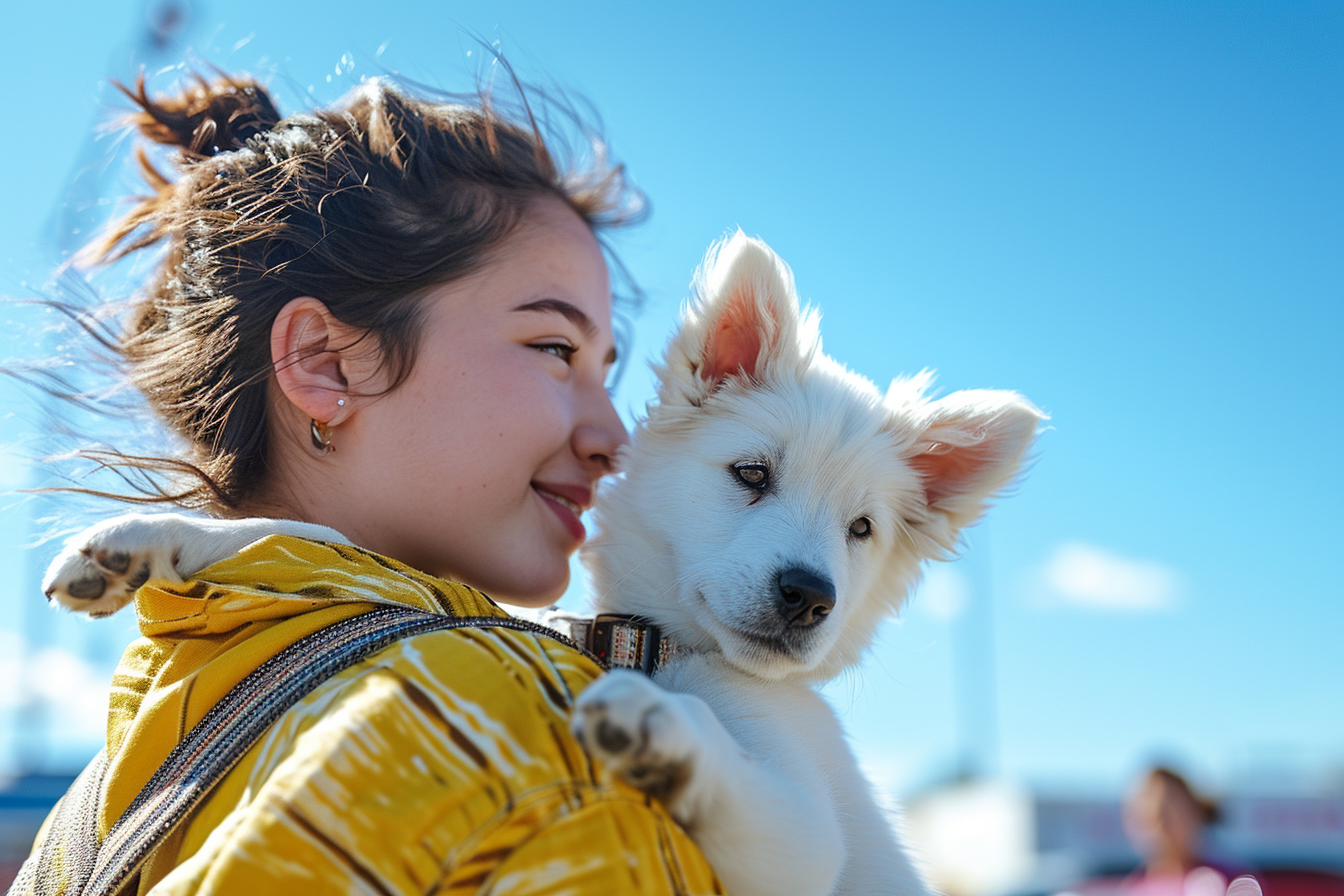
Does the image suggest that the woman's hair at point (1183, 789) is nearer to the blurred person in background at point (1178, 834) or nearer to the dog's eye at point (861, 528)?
the blurred person in background at point (1178, 834)

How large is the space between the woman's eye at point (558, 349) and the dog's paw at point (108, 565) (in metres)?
0.86

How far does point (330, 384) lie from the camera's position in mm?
2150

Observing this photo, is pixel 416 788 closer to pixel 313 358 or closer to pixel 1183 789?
pixel 313 358

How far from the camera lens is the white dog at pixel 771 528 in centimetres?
196

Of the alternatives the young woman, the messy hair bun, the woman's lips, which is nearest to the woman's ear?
the young woman

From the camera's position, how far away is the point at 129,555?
1.86m

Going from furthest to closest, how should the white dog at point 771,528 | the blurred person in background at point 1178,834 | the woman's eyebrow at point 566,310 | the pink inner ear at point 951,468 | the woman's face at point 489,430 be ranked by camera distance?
the blurred person in background at point 1178,834
the pink inner ear at point 951,468
the woman's eyebrow at point 566,310
the woman's face at point 489,430
the white dog at point 771,528

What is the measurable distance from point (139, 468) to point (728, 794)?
1.66m

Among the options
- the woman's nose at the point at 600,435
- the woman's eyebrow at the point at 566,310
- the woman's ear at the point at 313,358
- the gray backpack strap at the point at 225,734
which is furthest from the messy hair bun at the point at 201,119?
the gray backpack strap at the point at 225,734

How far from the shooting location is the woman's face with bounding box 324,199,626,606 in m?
2.12

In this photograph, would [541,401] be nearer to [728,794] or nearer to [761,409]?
[761,409]

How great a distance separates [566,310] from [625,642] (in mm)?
772

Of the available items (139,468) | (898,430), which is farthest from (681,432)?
(139,468)

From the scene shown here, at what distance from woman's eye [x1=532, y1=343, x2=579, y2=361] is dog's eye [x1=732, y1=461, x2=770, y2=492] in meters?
0.58
